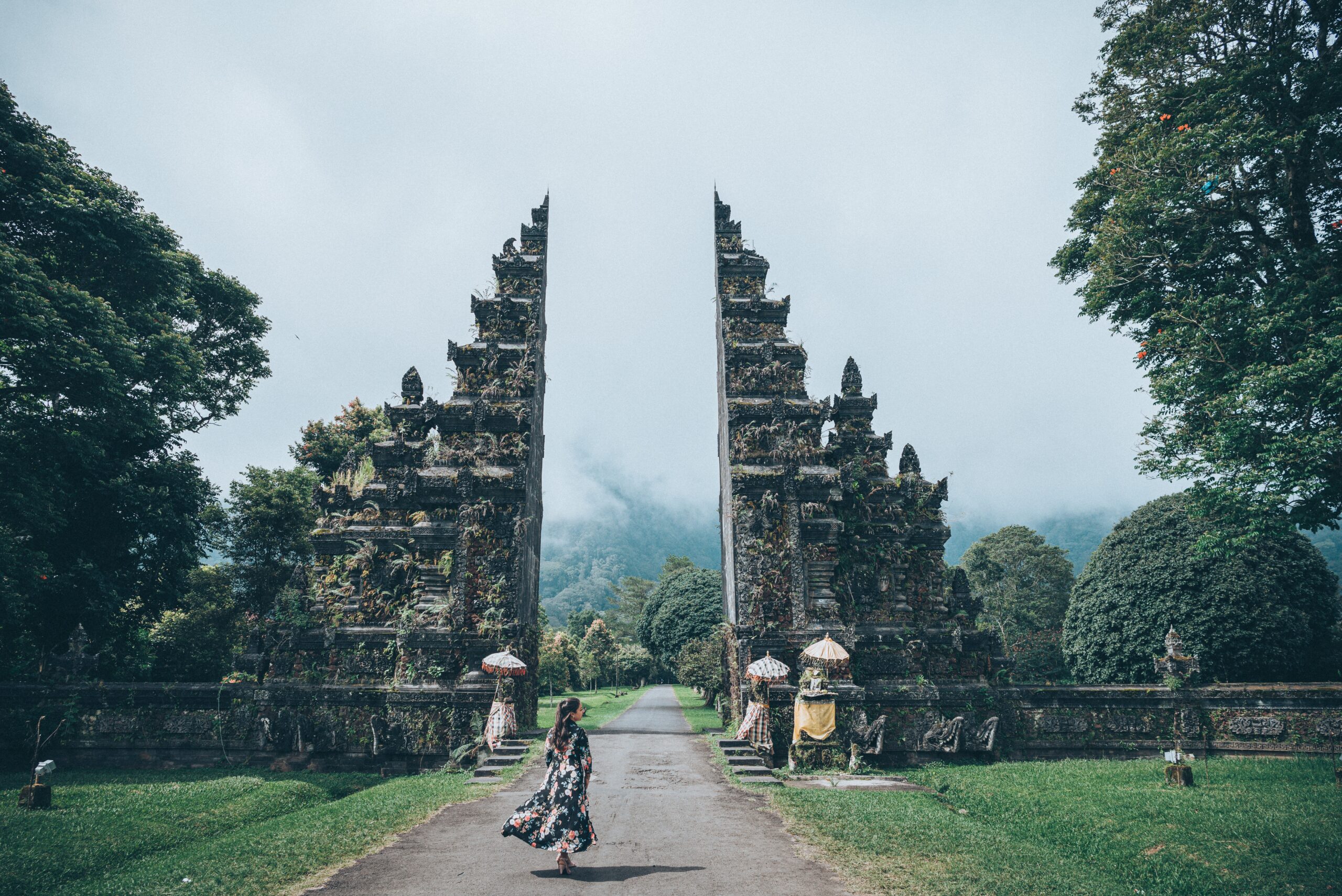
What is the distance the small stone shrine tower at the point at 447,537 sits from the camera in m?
18.2

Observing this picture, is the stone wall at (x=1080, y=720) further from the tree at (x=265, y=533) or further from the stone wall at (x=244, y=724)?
the tree at (x=265, y=533)

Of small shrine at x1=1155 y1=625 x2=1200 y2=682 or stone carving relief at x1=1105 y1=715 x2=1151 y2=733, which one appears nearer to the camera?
stone carving relief at x1=1105 y1=715 x2=1151 y2=733

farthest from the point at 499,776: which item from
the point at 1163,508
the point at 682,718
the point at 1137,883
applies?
the point at 1163,508

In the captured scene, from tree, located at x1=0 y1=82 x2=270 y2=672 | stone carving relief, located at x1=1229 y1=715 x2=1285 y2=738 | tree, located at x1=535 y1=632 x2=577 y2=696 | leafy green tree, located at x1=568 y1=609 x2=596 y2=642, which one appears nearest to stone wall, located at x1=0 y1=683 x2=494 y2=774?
tree, located at x1=0 y1=82 x2=270 y2=672

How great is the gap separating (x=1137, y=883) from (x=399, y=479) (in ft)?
67.7

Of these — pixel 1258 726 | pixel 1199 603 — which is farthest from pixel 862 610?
pixel 1199 603

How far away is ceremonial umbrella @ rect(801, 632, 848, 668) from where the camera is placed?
1528 cm

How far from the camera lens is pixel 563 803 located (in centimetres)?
740

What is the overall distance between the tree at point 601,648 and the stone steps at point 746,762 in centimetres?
4386

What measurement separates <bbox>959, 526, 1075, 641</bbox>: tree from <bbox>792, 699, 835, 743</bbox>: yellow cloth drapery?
37.6m

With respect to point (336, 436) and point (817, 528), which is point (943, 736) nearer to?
point (817, 528)

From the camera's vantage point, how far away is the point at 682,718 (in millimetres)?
27734

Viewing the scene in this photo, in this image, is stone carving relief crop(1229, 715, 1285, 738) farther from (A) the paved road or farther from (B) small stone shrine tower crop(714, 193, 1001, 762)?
(A) the paved road

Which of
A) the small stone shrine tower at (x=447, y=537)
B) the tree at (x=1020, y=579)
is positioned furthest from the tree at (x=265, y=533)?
the tree at (x=1020, y=579)
